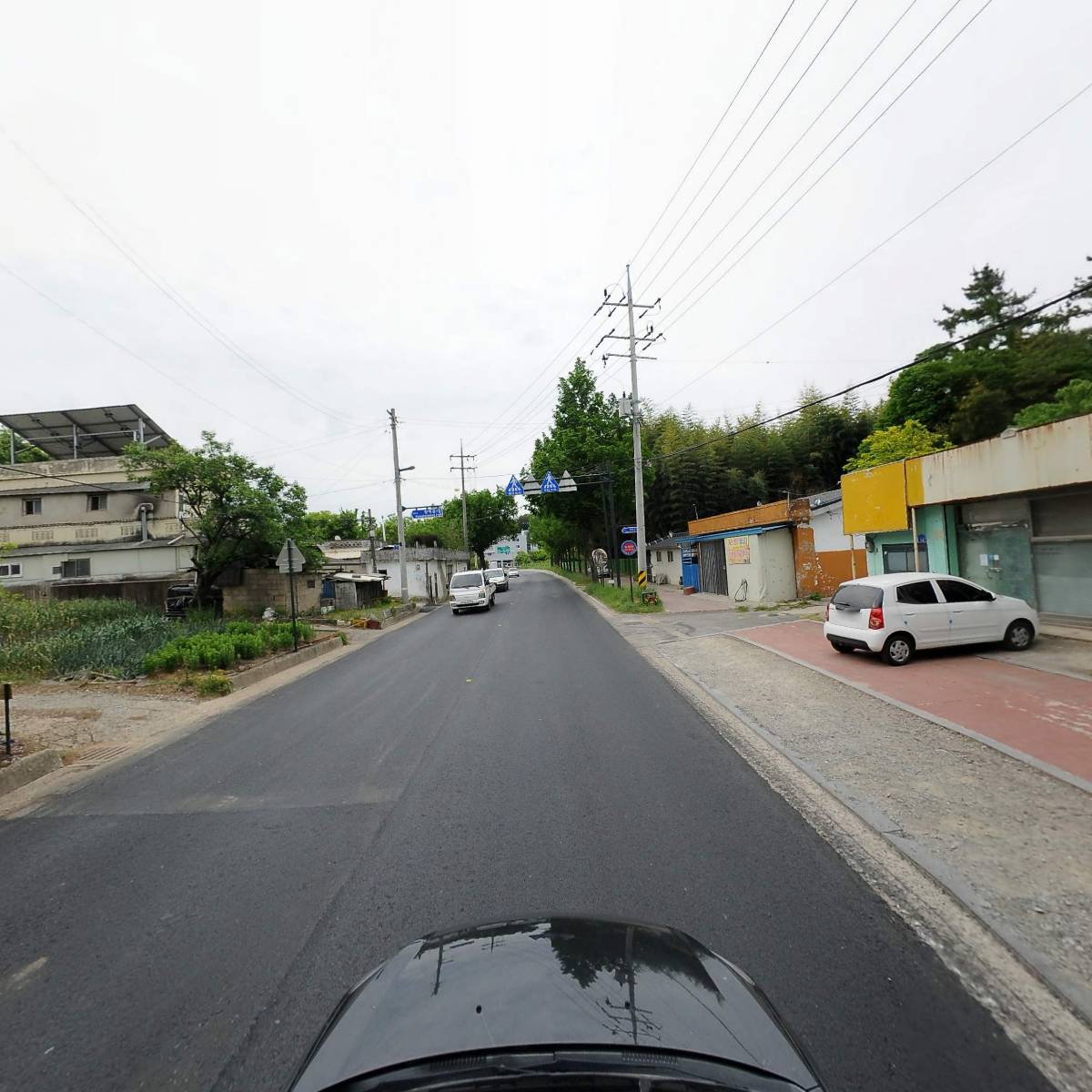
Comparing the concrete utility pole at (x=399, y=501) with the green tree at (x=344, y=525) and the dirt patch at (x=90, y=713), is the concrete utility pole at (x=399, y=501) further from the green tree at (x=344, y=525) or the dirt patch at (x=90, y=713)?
the green tree at (x=344, y=525)

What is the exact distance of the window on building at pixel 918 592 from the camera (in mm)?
10578

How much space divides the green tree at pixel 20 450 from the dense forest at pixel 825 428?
1129 inches

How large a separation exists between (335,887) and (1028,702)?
811cm

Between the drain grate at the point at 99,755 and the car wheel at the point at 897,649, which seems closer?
the drain grate at the point at 99,755

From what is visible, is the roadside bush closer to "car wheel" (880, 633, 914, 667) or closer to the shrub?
the shrub

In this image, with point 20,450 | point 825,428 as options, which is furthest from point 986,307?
point 20,450

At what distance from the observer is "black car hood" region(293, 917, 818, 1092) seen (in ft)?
5.46

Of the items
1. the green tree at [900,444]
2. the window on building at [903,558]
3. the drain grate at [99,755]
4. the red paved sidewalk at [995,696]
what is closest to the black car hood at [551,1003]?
the red paved sidewalk at [995,696]

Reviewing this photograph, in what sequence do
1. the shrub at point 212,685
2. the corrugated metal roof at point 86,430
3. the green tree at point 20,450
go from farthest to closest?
the green tree at point 20,450 → the corrugated metal roof at point 86,430 → the shrub at point 212,685

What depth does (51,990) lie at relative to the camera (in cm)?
312

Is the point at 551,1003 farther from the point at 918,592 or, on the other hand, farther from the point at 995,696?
the point at 918,592

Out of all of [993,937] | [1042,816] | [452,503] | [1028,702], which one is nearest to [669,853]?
[993,937]

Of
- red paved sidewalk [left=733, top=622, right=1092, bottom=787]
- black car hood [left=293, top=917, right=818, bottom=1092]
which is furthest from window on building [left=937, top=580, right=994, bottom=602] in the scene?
black car hood [left=293, top=917, right=818, bottom=1092]

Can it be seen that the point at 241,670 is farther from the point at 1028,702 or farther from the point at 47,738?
the point at 1028,702
